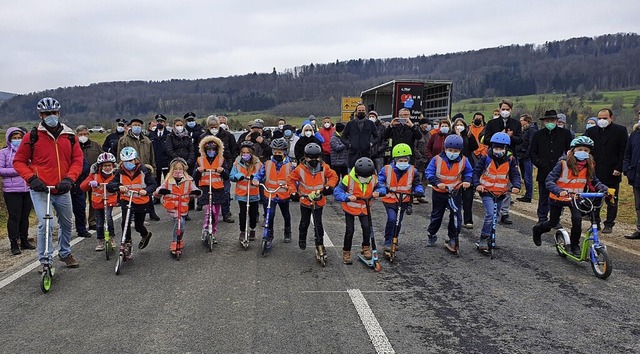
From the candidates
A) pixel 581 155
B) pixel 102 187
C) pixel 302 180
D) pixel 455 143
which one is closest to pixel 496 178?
pixel 455 143

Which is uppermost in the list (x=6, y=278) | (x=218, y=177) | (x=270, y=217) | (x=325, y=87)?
(x=325, y=87)

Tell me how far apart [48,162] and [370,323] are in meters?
4.96

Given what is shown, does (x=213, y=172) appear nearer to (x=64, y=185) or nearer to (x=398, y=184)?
(x=64, y=185)

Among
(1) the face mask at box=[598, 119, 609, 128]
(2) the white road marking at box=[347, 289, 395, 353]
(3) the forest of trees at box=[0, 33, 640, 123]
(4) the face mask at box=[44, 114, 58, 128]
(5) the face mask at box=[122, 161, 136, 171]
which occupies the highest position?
(3) the forest of trees at box=[0, 33, 640, 123]

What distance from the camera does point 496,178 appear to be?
8.00 metres

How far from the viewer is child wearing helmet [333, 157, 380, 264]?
725 centimetres

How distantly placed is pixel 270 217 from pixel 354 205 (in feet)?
5.41

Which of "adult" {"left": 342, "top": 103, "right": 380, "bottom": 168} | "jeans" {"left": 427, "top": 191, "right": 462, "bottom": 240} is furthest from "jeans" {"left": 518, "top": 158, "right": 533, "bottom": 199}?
"jeans" {"left": 427, "top": 191, "right": 462, "bottom": 240}

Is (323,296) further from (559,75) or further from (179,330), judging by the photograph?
(559,75)

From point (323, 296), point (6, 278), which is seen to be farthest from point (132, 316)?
point (6, 278)

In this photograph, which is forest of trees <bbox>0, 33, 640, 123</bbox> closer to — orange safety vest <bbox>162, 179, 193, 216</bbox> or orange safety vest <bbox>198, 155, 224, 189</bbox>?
orange safety vest <bbox>198, 155, 224, 189</bbox>

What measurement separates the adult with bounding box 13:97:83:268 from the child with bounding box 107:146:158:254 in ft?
2.84

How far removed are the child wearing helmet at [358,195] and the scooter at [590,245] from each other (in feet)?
10.3

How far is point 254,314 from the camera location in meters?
5.26
